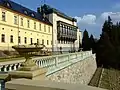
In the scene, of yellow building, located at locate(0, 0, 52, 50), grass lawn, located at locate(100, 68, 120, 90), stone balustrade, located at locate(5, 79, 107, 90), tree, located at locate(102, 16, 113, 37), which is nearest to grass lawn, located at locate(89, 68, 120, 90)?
grass lawn, located at locate(100, 68, 120, 90)

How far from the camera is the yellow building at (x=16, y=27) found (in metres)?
33.4

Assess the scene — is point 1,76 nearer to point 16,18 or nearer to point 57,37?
point 16,18

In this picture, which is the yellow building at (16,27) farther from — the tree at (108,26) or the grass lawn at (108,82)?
the tree at (108,26)

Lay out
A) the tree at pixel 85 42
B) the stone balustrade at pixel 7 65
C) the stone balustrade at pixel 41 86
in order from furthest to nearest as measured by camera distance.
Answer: the tree at pixel 85 42, the stone balustrade at pixel 7 65, the stone balustrade at pixel 41 86

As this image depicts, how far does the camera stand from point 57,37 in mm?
55469

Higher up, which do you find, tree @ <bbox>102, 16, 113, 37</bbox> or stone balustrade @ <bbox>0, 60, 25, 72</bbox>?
tree @ <bbox>102, 16, 113, 37</bbox>

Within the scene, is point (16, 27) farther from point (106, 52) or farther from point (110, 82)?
point (106, 52)

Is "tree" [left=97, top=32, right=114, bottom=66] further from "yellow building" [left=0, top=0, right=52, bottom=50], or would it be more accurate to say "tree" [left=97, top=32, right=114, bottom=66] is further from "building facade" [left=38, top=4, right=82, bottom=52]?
"yellow building" [left=0, top=0, right=52, bottom=50]

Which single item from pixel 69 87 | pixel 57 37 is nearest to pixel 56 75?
pixel 69 87

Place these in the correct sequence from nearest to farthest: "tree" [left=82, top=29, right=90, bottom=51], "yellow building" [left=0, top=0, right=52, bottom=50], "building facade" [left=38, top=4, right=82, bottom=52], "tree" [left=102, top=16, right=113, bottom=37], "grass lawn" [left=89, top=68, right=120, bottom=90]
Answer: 1. "grass lawn" [left=89, top=68, right=120, bottom=90]
2. "yellow building" [left=0, top=0, right=52, bottom=50]
3. "building facade" [left=38, top=4, right=82, bottom=52]
4. "tree" [left=102, top=16, right=113, bottom=37]
5. "tree" [left=82, top=29, right=90, bottom=51]

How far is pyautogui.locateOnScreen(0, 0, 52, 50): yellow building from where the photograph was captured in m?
33.4

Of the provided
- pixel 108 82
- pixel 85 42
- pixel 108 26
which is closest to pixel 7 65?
pixel 108 82

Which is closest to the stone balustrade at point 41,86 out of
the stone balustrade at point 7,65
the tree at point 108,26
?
the stone balustrade at point 7,65

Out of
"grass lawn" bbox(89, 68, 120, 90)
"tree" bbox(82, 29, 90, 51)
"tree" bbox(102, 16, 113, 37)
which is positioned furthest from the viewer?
"tree" bbox(82, 29, 90, 51)
